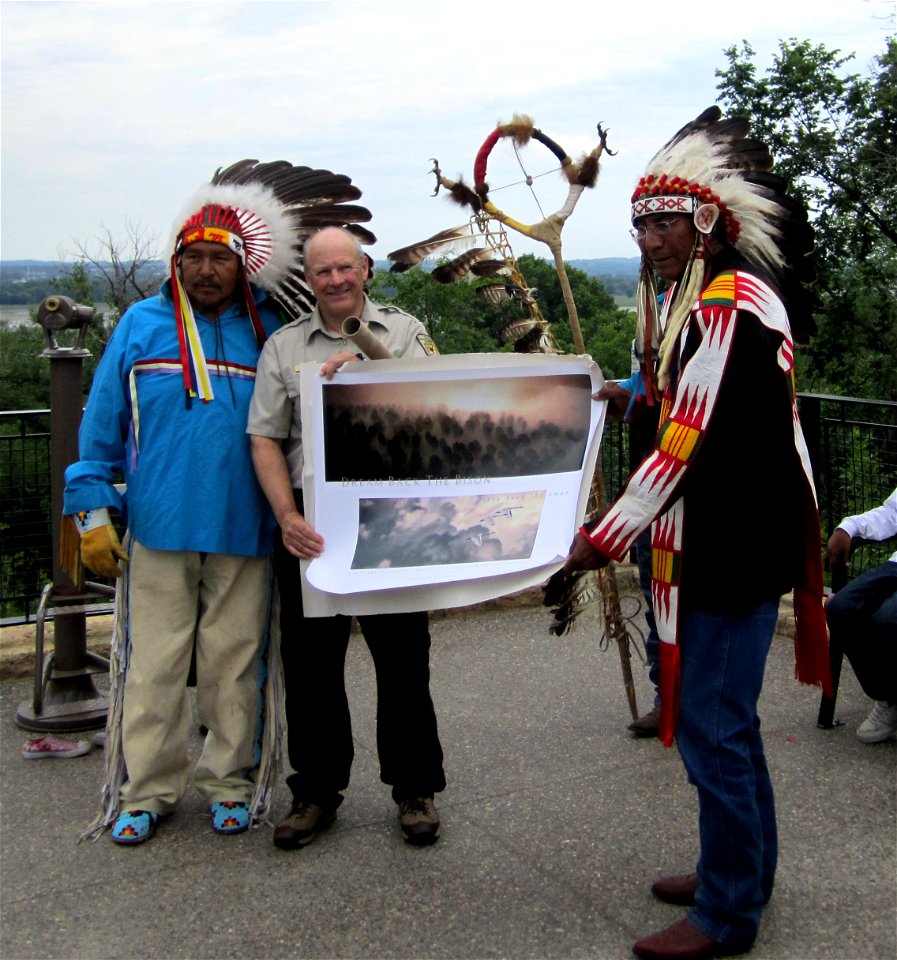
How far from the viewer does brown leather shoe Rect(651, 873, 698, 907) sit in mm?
3066

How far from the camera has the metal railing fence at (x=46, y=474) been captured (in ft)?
17.7

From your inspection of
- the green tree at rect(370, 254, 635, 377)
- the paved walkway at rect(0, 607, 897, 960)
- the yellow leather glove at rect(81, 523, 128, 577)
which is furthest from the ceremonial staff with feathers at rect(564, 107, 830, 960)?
the green tree at rect(370, 254, 635, 377)

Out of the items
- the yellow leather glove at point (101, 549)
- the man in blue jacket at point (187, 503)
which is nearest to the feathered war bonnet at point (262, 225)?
the man in blue jacket at point (187, 503)

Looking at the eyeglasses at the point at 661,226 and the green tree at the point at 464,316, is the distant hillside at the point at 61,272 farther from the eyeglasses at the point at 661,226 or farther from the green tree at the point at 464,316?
the green tree at the point at 464,316

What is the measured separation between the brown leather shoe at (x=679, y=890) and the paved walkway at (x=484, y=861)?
0.04 meters

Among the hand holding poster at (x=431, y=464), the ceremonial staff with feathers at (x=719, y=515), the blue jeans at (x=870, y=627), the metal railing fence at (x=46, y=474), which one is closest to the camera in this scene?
the ceremonial staff with feathers at (x=719, y=515)

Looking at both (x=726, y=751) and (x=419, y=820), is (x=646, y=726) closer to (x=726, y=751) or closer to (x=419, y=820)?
(x=419, y=820)

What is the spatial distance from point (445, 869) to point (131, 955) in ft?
2.96

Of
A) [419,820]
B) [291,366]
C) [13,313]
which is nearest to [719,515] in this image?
[291,366]

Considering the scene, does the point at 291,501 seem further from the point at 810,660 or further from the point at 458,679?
the point at 458,679

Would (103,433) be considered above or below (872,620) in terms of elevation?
above

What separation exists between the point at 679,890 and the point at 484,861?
60cm

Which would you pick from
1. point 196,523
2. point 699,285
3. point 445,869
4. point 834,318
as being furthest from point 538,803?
point 834,318

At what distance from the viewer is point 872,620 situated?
13.3 feet
